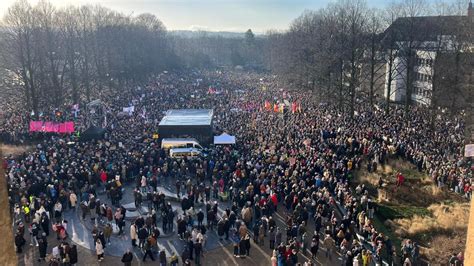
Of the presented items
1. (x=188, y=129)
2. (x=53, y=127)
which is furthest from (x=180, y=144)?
(x=53, y=127)

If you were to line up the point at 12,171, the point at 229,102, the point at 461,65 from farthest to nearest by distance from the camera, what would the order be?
1. the point at 229,102
2. the point at 461,65
3. the point at 12,171

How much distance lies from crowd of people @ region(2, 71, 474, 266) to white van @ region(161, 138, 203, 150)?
146 cm

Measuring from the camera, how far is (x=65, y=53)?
1949 inches

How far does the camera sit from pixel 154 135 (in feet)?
105

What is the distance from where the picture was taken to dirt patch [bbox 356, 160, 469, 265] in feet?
61.1

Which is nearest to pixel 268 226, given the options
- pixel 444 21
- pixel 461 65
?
pixel 461 65

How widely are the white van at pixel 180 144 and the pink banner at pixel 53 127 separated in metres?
7.52

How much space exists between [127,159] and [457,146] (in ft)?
69.8

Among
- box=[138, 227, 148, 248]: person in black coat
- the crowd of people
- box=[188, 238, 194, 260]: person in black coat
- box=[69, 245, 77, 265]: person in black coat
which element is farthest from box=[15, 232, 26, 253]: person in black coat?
box=[188, 238, 194, 260]: person in black coat

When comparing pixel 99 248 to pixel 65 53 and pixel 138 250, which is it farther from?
pixel 65 53

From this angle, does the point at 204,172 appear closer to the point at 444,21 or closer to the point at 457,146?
the point at 457,146

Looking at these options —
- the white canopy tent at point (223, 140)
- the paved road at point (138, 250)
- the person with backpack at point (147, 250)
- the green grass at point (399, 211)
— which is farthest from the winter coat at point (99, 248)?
the white canopy tent at point (223, 140)

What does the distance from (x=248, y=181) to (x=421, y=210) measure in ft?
28.2

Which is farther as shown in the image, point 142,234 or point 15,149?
point 15,149
